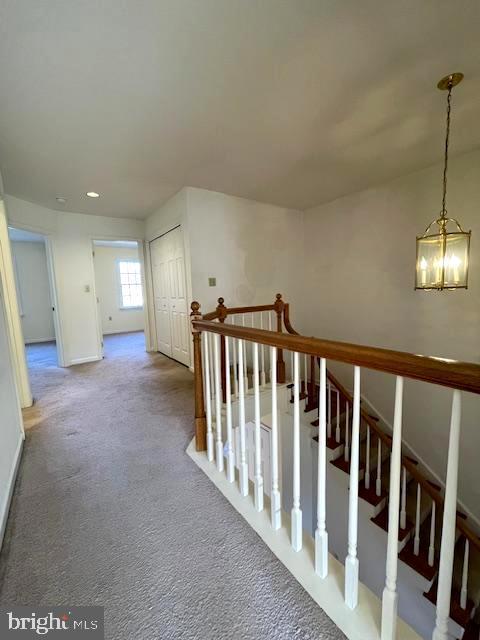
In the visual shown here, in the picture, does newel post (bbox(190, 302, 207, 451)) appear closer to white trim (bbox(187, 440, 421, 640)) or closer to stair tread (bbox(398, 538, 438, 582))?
white trim (bbox(187, 440, 421, 640))

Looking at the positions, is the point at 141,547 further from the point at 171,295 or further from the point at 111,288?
the point at 111,288

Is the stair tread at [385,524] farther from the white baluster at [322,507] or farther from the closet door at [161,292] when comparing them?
the closet door at [161,292]

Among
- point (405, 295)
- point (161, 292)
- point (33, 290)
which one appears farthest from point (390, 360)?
point (33, 290)

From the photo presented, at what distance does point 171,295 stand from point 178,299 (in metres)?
0.27

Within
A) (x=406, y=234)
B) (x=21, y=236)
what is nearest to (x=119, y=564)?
(x=406, y=234)

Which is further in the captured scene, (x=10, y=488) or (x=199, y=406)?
(x=199, y=406)

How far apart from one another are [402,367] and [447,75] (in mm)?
2041

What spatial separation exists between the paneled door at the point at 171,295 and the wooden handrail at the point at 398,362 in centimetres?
287

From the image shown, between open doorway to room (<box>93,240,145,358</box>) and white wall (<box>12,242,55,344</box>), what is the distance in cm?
111

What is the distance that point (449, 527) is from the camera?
68 centimetres

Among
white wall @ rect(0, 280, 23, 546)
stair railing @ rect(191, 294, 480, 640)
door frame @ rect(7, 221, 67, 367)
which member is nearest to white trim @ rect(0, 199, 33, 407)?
white wall @ rect(0, 280, 23, 546)

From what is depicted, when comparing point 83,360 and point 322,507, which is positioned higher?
point 322,507

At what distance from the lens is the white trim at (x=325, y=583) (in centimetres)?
86

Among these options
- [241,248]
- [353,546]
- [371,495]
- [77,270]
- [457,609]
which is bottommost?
[457,609]
